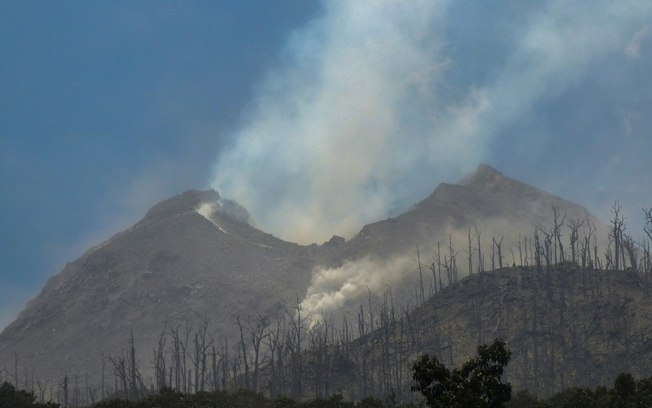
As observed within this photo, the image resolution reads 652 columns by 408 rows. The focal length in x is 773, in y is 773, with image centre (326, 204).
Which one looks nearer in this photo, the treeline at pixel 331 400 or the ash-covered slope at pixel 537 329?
the treeline at pixel 331 400


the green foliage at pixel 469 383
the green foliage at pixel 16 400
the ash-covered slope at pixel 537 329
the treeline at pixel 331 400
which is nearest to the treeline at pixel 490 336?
the ash-covered slope at pixel 537 329

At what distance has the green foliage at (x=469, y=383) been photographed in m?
27.4

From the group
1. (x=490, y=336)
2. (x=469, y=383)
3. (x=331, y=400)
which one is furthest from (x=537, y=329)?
(x=469, y=383)

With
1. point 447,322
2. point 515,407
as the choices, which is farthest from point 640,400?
point 447,322

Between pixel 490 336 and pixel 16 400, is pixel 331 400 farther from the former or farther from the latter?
pixel 490 336

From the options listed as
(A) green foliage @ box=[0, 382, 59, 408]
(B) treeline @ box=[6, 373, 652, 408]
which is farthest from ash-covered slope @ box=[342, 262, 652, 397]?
(A) green foliage @ box=[0, 382, 59, 408]

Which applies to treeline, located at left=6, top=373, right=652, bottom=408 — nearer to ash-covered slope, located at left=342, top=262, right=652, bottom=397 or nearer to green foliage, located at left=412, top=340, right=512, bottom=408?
green foliage, located at left=412, top=340, right=512, bottom=408

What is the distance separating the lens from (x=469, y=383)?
1102 inches

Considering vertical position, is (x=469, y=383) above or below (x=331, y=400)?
above

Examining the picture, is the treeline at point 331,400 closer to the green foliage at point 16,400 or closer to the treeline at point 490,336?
the green foliage at point 16,400

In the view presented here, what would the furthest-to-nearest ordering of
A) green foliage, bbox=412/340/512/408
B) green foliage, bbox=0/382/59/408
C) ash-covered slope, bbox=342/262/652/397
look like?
ash-covered slope, bbox=342/262/652/397 < green foliage, bbox=0/382/59/408 < green foliage, bbox=412/340/512/408

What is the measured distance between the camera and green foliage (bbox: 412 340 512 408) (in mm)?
27391

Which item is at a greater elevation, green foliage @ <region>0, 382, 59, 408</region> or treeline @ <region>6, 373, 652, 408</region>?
green foliage @ <region>0, 382, 59, 408</region>

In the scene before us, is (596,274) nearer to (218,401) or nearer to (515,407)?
(515,407)
